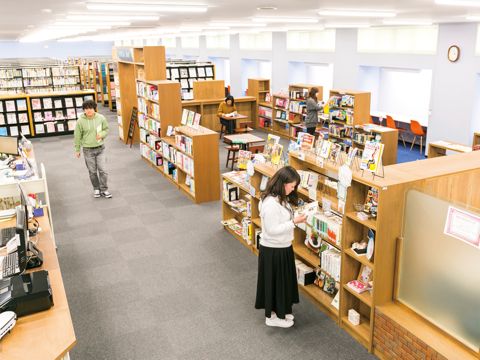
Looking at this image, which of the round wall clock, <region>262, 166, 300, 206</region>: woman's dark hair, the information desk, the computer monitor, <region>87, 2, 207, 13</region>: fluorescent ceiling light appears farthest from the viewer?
the round wall clock

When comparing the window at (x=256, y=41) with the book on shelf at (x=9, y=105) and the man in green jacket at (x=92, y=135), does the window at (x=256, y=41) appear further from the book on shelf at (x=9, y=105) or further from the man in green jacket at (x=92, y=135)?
the man in green jacket at (x=92, y=135)

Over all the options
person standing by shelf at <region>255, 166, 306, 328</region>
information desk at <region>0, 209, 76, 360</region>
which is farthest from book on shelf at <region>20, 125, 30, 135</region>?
person standing by shelf at <region>255, 166, 306, 328</region>

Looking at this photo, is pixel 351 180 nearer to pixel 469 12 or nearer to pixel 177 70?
pixel 469 12

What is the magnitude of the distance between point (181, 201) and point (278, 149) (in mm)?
3179

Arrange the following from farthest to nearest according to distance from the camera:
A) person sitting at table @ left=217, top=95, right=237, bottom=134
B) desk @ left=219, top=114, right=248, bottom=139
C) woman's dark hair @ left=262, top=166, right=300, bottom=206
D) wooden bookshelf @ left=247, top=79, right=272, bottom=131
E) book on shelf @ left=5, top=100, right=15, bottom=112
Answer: wooden bookshelf @ left=247, top=79, right=272, bottom=131
book on shelf @ left=5, top=100, right=15, bottom=112
person sitting at table @ left=217, top=95, right=237, bottom=134
desk @ left=219, top=114, right=248, bottom=139
woman's dark hair @ left=262, top=166, right=300, bottom=206

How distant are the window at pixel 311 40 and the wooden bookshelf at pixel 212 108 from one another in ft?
10.7

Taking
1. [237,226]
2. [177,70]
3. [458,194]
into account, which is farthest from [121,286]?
[177,70]

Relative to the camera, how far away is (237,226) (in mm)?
6602

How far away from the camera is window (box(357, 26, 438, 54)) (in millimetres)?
11516

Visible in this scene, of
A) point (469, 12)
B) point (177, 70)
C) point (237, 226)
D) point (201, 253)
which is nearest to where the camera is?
point (201, 253)

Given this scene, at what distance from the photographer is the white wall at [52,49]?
111 ft

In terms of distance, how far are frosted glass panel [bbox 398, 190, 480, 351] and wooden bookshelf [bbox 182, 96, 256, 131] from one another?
31.4 ft

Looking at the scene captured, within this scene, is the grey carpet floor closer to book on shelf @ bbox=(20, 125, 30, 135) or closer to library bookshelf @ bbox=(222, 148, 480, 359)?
library bookshelf @ bbox=(222, 148, 480, 359)

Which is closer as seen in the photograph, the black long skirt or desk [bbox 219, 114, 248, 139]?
the black long skirt
